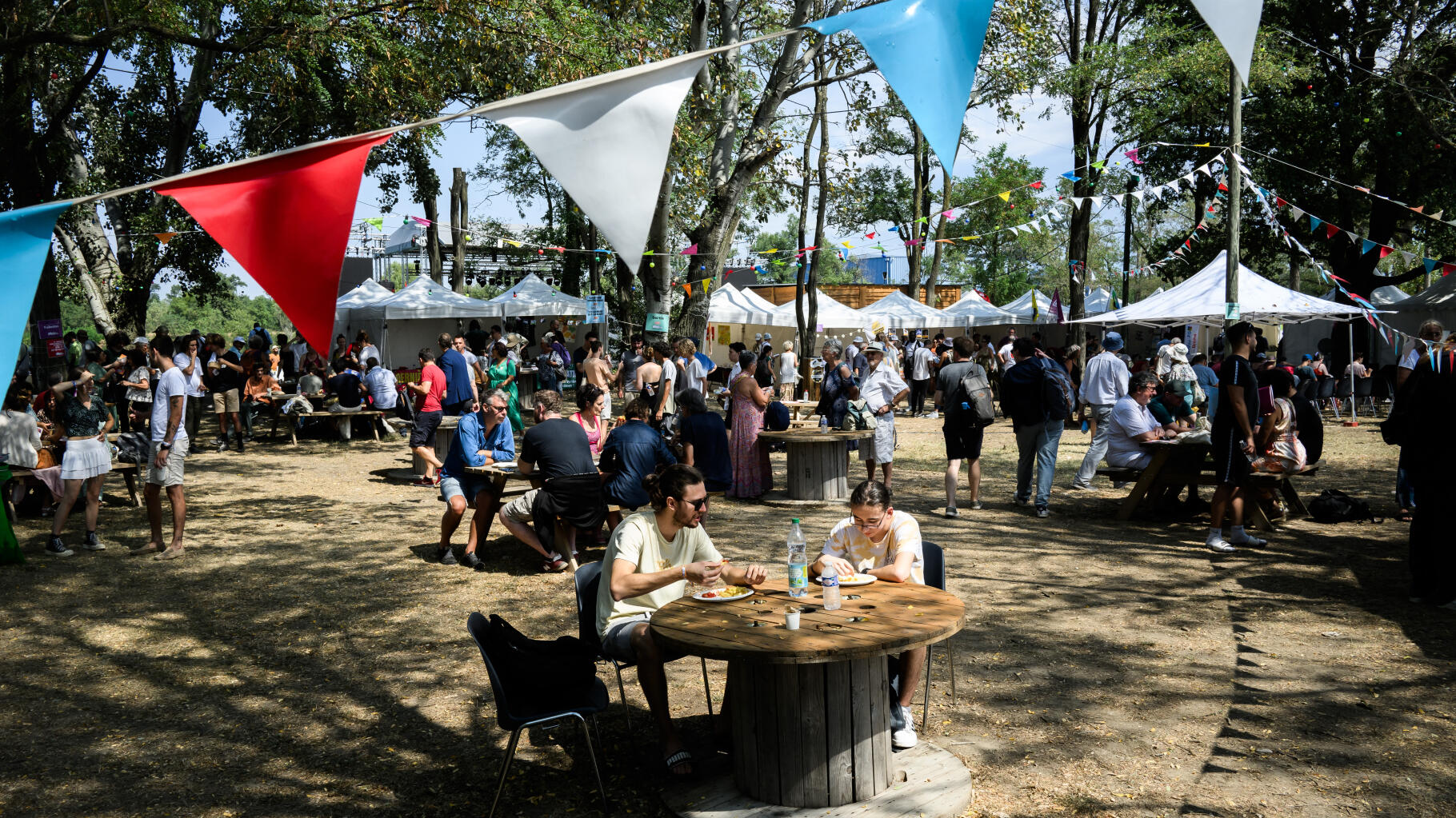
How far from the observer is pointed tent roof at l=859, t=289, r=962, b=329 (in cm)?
2411

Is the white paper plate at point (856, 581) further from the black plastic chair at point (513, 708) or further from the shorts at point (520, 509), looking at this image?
the shorts at point (520, 509)

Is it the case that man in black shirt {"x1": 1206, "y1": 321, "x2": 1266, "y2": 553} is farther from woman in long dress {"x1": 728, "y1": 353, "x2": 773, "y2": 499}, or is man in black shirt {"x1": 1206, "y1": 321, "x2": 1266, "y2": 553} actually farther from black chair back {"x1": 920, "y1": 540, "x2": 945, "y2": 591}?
woman in long dress {"x1": 728, "y1": 353, "x2": 773, "y2": 499}

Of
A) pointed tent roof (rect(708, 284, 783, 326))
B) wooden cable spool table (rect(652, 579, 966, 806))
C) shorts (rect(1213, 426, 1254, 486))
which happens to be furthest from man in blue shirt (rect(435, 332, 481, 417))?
pointed tent roof (rect(708, 284, 783, 326))

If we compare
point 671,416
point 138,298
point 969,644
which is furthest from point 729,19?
point 138,298

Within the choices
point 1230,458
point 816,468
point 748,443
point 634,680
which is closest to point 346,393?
point 748,443

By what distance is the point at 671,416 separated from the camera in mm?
10688

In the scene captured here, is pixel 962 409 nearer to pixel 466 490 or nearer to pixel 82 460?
pixel 466 490

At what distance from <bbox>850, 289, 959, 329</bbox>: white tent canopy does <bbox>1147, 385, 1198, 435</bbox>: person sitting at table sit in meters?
14.9

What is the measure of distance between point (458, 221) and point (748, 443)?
2428 cm

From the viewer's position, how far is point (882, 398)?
9664mm

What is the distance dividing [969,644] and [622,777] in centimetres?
233

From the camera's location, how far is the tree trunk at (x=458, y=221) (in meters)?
30.6

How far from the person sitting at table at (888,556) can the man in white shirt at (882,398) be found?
5275 mm

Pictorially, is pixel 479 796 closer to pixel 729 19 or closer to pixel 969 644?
pixel 969 644
